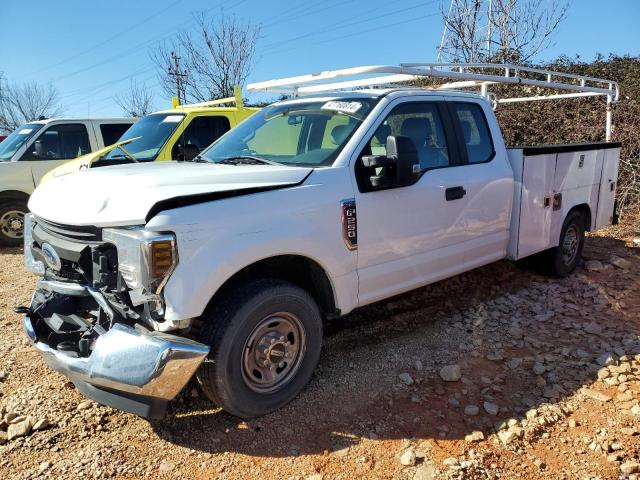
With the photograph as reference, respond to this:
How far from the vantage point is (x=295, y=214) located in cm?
313

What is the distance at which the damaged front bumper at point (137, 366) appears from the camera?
259cm

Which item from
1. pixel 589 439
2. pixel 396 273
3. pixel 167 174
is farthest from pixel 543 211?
pixel 167 174

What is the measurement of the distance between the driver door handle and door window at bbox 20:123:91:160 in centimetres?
706

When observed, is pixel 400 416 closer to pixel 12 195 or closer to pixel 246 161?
pixel 246 161

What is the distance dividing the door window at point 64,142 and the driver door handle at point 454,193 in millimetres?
7057

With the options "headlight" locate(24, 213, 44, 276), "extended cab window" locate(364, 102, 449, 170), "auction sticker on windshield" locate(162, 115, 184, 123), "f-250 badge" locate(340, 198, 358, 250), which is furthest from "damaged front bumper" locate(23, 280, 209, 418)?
"auction sticker on windshield" locate(162, 115, 184, 123)

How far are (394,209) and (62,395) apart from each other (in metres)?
2.55

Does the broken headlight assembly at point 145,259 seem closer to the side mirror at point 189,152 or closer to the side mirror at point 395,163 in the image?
the side mirror at point 395,163

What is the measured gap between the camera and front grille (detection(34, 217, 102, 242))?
9.62 ft

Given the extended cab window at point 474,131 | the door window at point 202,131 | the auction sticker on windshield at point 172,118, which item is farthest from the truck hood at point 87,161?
the extended cab window at point 474,131

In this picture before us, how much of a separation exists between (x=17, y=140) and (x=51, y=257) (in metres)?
6.88

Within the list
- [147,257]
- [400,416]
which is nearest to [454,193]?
[400,416]

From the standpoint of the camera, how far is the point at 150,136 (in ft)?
24.9

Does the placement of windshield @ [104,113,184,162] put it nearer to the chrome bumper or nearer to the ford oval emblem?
the ford oval emblem
